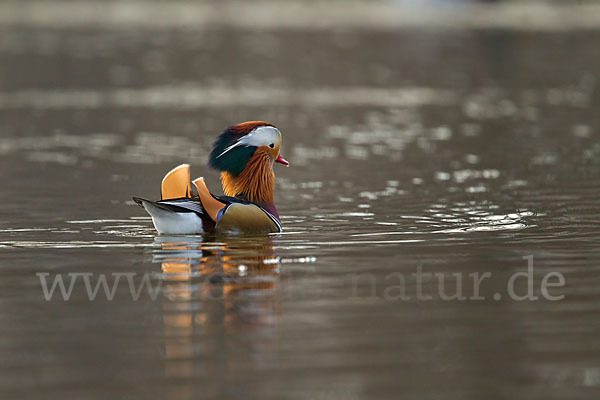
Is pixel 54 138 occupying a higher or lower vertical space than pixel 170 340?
higher

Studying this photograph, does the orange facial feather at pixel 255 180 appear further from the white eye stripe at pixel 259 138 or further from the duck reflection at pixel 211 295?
the duck reflection at pixel 211 295

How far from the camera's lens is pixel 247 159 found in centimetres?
1230

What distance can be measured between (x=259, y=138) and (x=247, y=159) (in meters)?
0.23

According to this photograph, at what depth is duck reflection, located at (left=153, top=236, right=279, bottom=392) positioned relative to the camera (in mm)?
8055

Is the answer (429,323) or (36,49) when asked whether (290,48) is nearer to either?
(36,49)

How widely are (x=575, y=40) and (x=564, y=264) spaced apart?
38423 mm

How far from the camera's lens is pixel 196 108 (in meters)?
28.0

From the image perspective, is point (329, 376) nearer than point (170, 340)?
Yes

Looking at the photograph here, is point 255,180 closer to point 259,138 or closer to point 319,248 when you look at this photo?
point 259,138

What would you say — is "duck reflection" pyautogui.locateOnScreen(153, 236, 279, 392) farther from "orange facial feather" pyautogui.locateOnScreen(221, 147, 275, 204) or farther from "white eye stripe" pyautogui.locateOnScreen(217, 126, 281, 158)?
"white eye stripe" pyautogui.locateOnScreen(217, 126, 281, 158)

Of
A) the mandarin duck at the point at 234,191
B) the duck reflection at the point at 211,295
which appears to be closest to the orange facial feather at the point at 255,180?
the mandarin duck at the point at 234,191

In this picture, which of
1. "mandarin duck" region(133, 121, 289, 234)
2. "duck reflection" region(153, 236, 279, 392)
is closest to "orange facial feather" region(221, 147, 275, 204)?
"mandarin duck" region(133, 121, 289, 234)

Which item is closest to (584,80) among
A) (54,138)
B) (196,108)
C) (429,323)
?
(196,108)

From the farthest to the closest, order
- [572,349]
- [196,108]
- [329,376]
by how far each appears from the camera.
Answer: [196,108] < [572,349] < [329,376]
